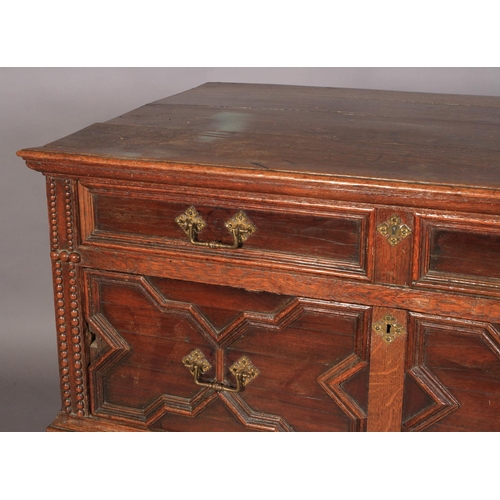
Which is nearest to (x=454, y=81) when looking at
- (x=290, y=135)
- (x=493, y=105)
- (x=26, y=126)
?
(x=493, y=105)

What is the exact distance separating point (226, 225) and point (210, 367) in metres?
0.36

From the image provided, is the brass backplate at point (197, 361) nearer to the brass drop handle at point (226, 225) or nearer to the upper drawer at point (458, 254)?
the brass drop handle at point (226, 225)

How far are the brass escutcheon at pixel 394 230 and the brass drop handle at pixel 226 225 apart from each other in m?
0.28

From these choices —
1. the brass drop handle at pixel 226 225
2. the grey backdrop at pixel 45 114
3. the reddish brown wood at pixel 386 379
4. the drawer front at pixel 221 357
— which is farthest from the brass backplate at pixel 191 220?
the grey backdrop at pixel 45 114

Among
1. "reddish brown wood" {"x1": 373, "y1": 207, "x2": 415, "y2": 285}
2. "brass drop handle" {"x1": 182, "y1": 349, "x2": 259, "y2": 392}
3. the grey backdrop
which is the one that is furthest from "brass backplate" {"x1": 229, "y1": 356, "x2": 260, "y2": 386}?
the grey backdrop

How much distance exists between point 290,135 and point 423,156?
34 cm

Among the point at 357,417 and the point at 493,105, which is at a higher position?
the point at 493,105

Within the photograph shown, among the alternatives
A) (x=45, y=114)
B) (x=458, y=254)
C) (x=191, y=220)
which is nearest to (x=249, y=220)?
(x=191, y=220)

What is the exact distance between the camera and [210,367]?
227cm

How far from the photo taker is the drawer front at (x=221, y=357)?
7.11 feet

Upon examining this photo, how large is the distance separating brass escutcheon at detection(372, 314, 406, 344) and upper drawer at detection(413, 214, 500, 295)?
108 millimetres

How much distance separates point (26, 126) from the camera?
11.5ft

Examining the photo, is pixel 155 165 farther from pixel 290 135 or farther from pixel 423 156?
pixel 423 156

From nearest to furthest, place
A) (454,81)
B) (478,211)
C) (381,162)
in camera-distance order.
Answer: (478,211)
(381,162)
(454,81)
